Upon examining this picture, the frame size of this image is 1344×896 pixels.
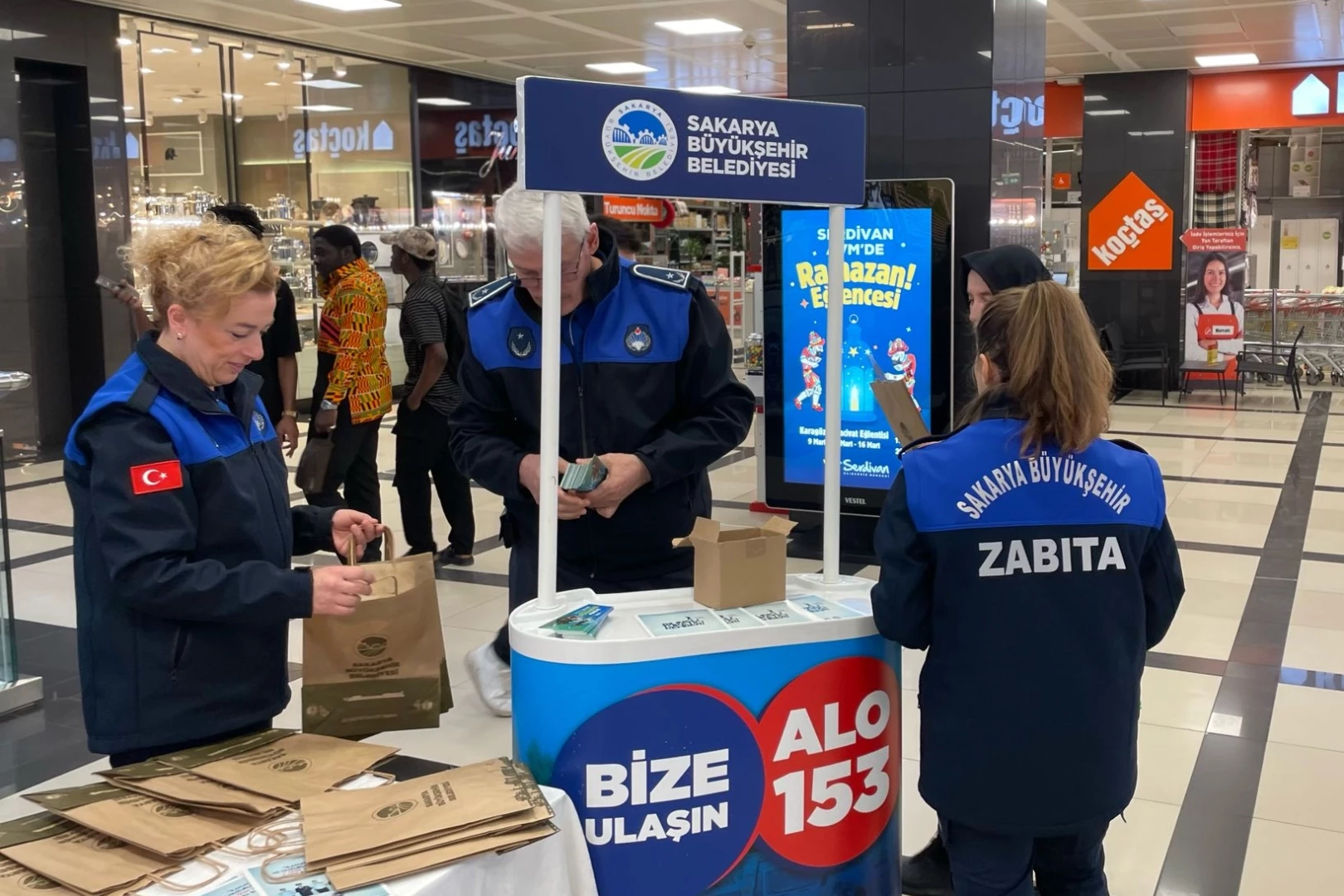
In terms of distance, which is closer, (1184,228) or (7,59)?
(7,59)

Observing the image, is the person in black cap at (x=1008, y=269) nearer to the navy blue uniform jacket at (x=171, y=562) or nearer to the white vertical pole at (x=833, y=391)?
the white vertical pole at (x=833, y=391)

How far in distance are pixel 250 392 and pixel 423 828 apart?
2.71ft

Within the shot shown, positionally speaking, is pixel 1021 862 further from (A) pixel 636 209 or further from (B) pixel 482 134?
(A) pixel 636 209

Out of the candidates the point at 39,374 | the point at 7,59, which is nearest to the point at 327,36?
the point at 39,374

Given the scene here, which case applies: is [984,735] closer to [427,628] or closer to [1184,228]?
[427,628]

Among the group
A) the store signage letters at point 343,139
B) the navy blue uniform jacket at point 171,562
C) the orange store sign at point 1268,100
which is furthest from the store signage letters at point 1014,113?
the store signage letters at point 343,139

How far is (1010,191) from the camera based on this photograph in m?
5.62

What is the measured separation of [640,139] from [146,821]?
3.98ft

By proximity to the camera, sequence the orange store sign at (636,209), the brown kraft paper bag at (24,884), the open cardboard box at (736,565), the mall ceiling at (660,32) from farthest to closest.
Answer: the orange store sign at (636,209)
the mall ceiling at (660,32)
the open cardboard box at (736,565)
the brown kraft paper bag at (24,884)

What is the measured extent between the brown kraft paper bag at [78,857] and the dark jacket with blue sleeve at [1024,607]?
110cm

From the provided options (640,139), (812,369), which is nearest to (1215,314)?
(812,369)

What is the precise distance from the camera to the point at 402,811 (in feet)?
5.28

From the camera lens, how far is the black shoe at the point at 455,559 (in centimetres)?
590

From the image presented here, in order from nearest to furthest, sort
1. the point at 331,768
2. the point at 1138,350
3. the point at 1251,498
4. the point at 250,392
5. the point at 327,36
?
1. the point at 331,768
2. the point at 250,392
3. the point at 1251,498
4. the point at 327,36
5. the point at 1138,350
